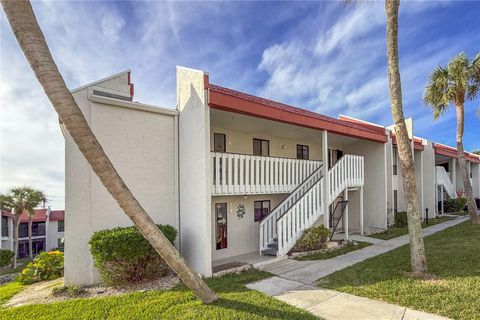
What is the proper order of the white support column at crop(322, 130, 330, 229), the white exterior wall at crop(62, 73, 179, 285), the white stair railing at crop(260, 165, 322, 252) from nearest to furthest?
1. the white exterior wall at crop(62, 73, 179, 285)
2. the white stair railing at crop(260, 165, 322, 252)
3. the white support column at crop(322, 130, 330, 229)

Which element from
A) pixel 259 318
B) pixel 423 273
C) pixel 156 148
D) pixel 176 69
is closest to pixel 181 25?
pixel 176 69

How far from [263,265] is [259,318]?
3.85 meters

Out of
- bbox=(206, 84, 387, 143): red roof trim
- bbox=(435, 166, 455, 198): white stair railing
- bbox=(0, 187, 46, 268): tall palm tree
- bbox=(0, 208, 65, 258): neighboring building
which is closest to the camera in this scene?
bbox=(206, 84, 387, 143): red roof trim

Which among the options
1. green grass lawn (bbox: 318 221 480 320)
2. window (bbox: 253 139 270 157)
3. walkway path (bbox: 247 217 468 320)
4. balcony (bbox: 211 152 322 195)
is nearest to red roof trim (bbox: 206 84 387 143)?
balcony (bbox: 211 152 322 195)

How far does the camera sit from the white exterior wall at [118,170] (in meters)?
7.71

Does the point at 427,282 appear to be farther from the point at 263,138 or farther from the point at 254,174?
the point at 263,138

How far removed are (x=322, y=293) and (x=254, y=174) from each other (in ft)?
15.5

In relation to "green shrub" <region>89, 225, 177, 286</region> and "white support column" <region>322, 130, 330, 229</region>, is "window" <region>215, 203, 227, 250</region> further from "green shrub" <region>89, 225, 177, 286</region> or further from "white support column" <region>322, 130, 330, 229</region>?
"white support column" <region>322, 130, 330, 229</region>

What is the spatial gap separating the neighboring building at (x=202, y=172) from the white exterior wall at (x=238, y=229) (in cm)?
4

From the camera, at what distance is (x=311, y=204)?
10.8 meters

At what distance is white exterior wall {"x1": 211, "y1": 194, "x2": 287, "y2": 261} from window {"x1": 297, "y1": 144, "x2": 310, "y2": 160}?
3483 mm

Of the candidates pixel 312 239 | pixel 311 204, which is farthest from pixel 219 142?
pixel 312 239

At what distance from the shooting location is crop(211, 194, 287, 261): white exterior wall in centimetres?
1020

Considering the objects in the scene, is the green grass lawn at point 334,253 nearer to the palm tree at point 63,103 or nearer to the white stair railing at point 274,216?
the white stair railing at point 274,216
